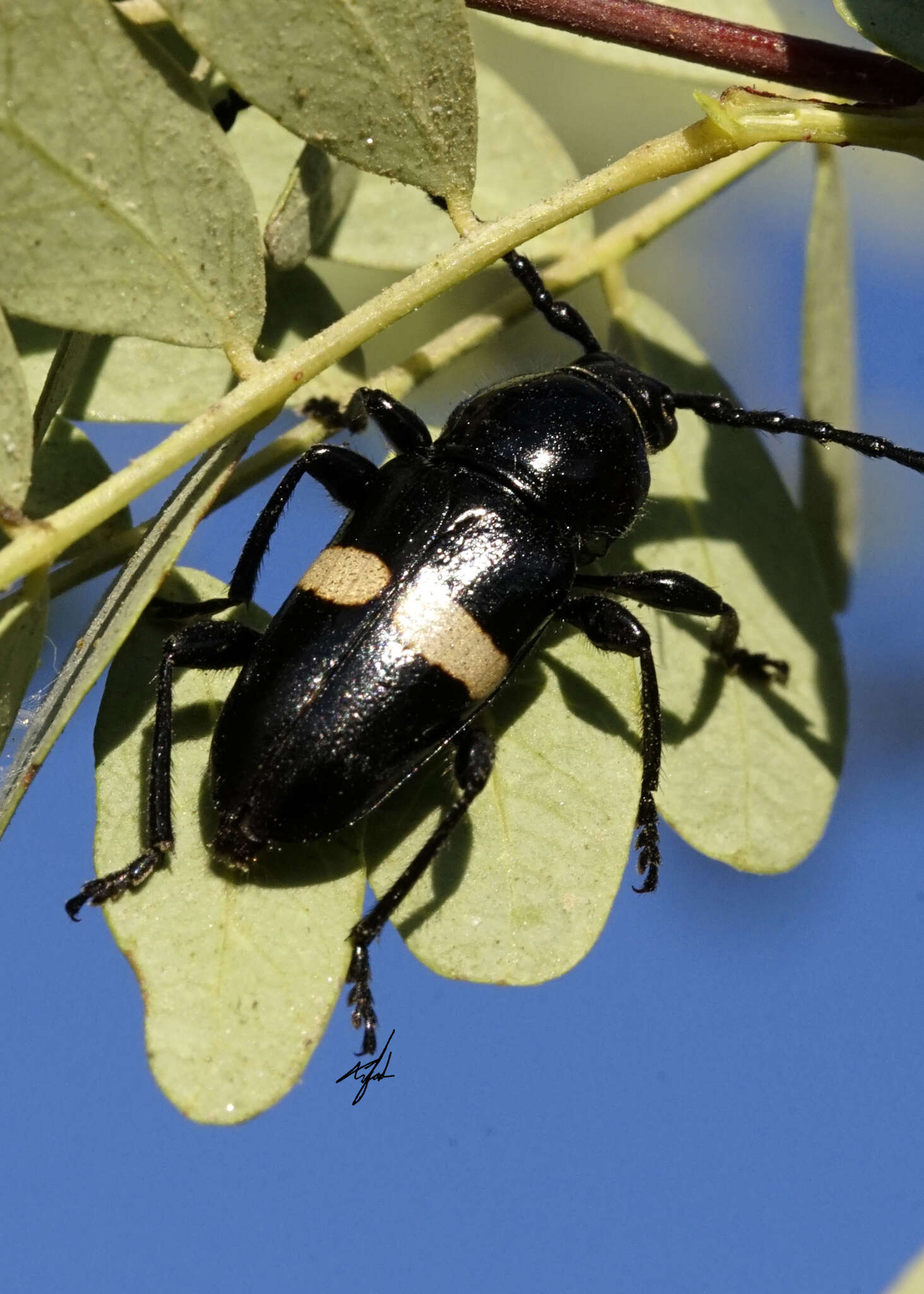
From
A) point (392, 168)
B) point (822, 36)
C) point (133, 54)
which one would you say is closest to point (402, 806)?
point (392, 168)

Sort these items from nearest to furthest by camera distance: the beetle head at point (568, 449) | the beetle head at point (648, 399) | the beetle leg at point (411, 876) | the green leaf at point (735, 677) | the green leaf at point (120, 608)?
the green leaf at point (120, 608), the beetle leg at point (411, 876), the green leaf at point (735, 677), the beetle head at point (568, 449), the beetle head at point (648, 399)

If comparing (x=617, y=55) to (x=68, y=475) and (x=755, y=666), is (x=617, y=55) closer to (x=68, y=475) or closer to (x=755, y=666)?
(x=755, y=666)

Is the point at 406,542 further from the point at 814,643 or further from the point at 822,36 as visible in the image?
the point at 822,36

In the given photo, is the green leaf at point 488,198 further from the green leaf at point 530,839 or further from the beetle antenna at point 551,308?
the green leaf at point 530,839

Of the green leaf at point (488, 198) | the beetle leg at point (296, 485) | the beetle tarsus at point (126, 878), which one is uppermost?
the green leaf at point (488, 198)

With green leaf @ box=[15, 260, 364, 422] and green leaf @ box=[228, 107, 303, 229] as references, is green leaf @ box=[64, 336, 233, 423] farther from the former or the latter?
green leaf @ box=[228, 107, 303, 229]

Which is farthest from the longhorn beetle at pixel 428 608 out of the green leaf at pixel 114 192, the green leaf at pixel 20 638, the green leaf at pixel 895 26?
the green leaf at pixel 895 26

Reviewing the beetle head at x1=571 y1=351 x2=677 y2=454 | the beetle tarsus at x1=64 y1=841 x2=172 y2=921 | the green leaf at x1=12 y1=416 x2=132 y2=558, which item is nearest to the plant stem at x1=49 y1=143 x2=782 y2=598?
the green leaf at x1=12 y1=416 x2=132 y2=558
